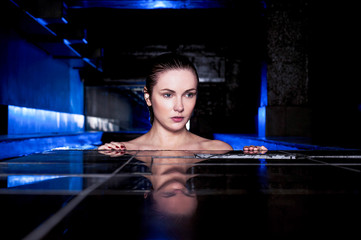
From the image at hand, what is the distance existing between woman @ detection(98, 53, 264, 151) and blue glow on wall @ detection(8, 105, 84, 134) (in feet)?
10.7

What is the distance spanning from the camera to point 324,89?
5.57 metres

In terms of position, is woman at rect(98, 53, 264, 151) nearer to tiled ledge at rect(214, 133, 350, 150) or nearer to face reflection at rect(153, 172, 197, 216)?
tiled ledge at rect(214, 133, 350, 150)

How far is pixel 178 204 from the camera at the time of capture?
58cm

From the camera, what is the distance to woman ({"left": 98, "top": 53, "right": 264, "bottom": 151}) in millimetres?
2162

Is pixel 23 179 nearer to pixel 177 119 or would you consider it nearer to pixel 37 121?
pixel 177 119

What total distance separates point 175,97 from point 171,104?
67 millimetres

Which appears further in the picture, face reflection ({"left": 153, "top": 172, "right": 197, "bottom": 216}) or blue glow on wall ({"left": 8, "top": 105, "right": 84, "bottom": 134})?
blue glow on wall ({"left": 8, "top": 105, "right": 84, "bottom": 134})

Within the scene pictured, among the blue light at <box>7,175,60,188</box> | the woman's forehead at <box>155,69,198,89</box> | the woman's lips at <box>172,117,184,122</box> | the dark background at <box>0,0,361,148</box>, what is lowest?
the blue light at <box>7,175,60,188</box>

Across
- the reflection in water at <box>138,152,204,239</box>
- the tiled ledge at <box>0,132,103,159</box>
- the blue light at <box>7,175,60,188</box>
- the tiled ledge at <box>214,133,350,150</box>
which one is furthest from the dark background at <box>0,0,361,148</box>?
the blue light at <box>7,175,60,188</box>

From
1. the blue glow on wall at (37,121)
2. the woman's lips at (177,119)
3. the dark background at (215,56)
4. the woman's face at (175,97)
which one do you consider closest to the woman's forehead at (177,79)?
the woman's face at (175,97)

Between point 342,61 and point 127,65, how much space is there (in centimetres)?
615

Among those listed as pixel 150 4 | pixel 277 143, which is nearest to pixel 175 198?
pixel 277 143

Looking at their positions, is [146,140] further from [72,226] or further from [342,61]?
[342,61]

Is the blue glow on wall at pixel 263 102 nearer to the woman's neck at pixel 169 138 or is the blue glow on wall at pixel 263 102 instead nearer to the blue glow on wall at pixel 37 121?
the woman's neck at pixel 169 138
